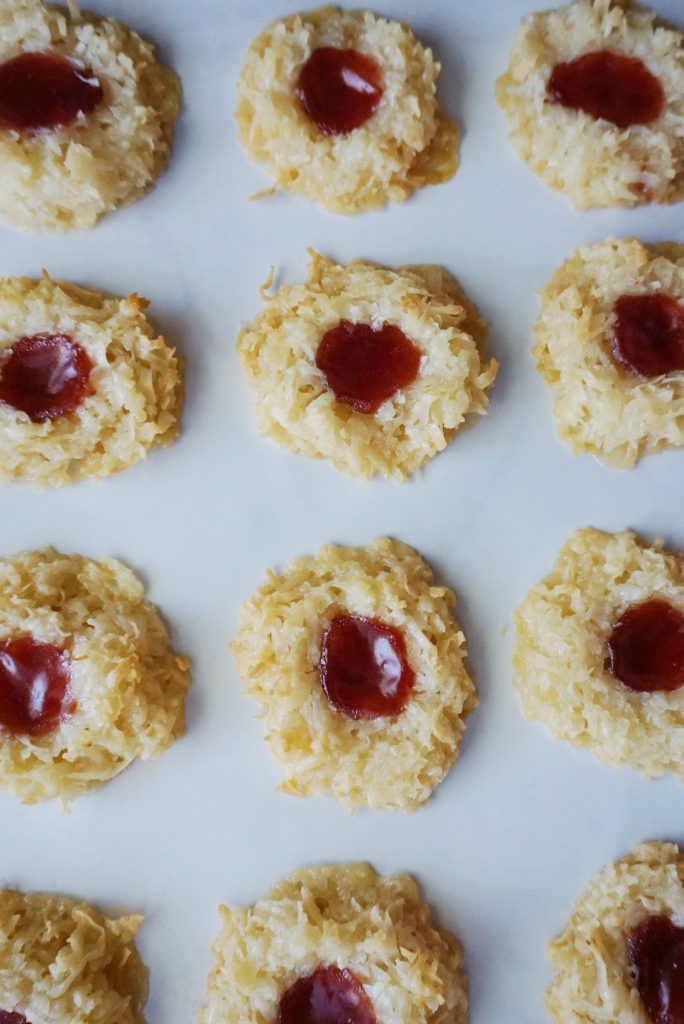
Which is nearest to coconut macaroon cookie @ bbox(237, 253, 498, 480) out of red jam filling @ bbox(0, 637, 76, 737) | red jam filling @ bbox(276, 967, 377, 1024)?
red jam filling @ bbox(0, 637, 76, 737)

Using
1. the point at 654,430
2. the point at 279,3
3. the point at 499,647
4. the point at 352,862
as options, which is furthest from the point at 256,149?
the point at 352,862

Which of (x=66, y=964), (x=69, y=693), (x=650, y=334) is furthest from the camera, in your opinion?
(x=650, y=334)

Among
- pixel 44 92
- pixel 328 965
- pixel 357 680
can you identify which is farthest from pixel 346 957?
pixel 44 92

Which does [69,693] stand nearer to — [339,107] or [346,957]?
[346,957]

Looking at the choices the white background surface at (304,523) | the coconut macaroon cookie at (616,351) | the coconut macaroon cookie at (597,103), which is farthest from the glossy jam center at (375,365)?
the coconut macaroon cookie at (597,103)

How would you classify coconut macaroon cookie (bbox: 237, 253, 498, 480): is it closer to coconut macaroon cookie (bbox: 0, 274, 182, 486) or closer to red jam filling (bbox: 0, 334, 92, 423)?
coconut macaroon cookie (bbox: 0, 274, 182, 486)

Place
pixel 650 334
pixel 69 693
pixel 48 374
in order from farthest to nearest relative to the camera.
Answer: pixel 650 334 < pixel 48 374 < pixel 69 693

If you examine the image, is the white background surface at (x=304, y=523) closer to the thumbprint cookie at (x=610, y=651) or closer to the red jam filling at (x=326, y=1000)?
the thumbprint cookie at (x=610, y=651)
